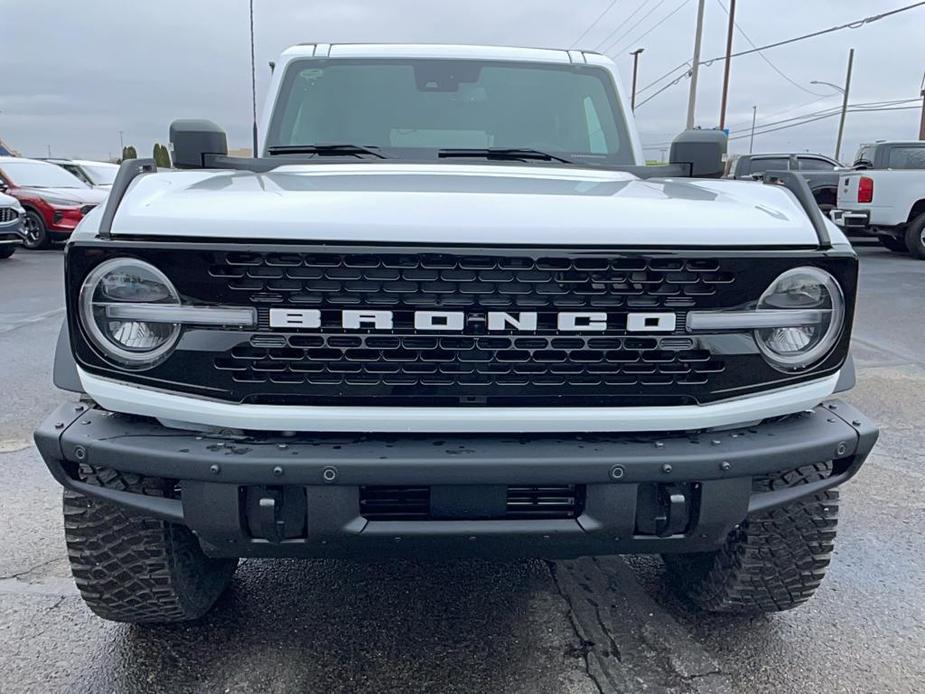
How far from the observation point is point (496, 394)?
2.06m

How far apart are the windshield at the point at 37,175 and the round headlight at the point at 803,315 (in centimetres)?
1520

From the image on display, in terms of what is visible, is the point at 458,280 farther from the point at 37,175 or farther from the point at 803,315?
the point at 37,175

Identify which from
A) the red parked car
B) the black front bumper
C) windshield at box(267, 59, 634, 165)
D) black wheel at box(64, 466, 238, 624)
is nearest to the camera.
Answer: the black front bumper

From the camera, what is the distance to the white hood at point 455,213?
1.98 meters

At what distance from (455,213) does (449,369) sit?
0.39m

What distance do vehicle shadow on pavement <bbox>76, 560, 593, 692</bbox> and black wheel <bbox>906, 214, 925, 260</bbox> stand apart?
13289mm

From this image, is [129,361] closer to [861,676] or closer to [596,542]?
[596,542]

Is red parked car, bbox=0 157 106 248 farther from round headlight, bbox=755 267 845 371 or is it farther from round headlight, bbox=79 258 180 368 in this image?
round headlight, bbox=755 267 845 371

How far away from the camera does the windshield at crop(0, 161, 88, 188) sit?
14.7 m

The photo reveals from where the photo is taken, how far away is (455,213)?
2.03 m

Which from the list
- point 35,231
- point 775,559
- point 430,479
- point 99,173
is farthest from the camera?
point 99,173

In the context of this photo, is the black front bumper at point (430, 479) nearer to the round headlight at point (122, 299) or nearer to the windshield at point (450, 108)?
the round headlight at point (122, 299)

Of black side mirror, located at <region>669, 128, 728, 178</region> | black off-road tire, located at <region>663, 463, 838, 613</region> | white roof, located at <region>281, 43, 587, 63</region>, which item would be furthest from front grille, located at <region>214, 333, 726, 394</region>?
white roof, located at <region>281, 43, 587, 63</region>

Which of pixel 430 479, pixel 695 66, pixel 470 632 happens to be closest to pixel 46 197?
pixel 470 632
